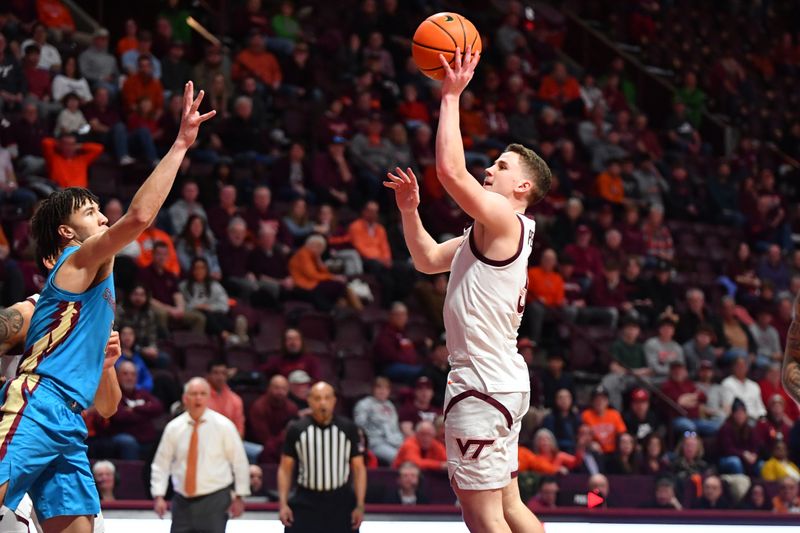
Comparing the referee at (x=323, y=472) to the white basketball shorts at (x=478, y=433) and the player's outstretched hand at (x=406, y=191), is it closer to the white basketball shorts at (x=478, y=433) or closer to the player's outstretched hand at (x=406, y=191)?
the player's outstretched hand at (x=406, y=191)

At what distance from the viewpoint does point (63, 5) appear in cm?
1533

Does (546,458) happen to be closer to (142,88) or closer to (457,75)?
(142,88)

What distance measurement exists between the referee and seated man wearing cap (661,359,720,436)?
540cm

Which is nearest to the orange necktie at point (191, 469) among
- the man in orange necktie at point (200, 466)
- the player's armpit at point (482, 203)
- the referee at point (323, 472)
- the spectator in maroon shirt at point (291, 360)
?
the man in orange necktie at point (200, 466)

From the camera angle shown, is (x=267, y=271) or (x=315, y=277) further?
(x=315, y=277)

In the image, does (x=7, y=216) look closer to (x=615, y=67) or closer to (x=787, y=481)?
(x=787, y=481)

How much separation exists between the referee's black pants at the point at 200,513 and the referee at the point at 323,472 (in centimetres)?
44

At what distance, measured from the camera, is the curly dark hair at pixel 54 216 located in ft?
16.7

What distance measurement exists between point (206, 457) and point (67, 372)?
431 centimetres

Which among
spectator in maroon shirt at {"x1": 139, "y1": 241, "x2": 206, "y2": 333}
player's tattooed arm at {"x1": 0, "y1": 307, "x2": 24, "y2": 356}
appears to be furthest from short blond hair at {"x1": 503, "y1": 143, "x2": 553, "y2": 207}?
spectator in maroon shirt at {"x1": 139, "y1": 241, "x2": 206, "y2": 333}

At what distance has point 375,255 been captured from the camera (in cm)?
1428

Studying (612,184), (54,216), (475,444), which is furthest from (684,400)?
(54,216)

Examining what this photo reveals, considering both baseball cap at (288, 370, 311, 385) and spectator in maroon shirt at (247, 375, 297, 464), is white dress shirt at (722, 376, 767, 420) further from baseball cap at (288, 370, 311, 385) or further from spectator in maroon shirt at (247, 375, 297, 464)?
spectator in maroon shirt at (247, 375, 297, 464)

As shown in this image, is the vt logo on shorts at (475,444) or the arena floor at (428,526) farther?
the arena floor at (428,526)
